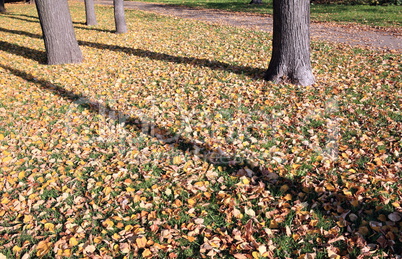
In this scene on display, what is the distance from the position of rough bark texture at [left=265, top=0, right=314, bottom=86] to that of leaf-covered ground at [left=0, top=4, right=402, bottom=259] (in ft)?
1.14

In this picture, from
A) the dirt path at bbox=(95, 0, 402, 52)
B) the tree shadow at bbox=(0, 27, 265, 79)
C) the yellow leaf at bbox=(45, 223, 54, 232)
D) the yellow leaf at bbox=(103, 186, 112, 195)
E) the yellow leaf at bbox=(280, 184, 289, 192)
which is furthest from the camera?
the dirt path at bbox=(95, 0, 402, 52)

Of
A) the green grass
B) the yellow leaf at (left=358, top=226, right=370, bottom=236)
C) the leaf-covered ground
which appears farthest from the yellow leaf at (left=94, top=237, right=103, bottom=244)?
the green grass

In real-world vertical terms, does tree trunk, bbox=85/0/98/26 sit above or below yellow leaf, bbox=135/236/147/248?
above

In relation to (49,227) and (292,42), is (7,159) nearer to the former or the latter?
→ (49,227)

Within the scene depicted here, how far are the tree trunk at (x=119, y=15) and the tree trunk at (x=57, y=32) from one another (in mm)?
3240

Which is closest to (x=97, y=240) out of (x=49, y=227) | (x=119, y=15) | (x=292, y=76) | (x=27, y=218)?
(x=49, y=227)

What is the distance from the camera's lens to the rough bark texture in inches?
220

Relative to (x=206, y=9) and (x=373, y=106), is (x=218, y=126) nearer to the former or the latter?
(x=373, y=106)

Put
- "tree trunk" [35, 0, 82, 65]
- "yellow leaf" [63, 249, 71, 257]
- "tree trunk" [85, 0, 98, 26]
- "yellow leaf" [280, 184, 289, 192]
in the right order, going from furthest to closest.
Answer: "tree trunk" [85, 0, 98, 26], "tree trunk" [35, 0, 82, 65], "yellow leaf" [280, 184, 289, 192], "yellow leaf" [63, 249, 71, 257]

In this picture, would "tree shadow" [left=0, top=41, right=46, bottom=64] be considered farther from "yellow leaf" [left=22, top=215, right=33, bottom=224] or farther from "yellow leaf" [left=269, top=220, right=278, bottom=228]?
"yellow leaf" [left=269, top=220, right=278, bottom=228]

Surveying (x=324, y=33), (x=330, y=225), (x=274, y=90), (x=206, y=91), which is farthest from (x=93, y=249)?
(x=324, y=33)

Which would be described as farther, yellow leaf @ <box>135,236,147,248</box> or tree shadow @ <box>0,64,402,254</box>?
tree shadow @ <box>0,64,402,254</box>

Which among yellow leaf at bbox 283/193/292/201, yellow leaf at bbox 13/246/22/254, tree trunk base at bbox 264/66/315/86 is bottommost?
yellow leaf at bbox 13/246/22/254

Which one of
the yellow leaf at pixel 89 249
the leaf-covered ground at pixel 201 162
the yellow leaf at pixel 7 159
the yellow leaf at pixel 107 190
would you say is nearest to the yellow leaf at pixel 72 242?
the leaf-covered ground at pixel 201 162
